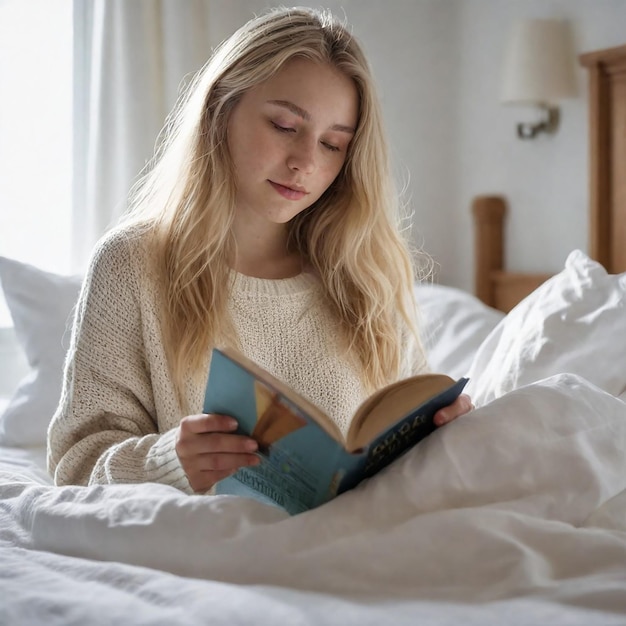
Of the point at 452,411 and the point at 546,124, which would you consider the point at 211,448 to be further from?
the point at 546,124

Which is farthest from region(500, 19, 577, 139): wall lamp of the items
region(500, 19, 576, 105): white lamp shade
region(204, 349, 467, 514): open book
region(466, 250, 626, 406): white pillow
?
region(204, 349, 467, 514): open book

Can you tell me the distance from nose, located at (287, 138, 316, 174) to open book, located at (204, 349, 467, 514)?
45 cm

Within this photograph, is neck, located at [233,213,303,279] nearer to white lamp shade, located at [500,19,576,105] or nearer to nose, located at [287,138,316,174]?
nose, located at [287,138,316,174]

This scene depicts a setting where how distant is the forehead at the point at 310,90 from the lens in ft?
4.07

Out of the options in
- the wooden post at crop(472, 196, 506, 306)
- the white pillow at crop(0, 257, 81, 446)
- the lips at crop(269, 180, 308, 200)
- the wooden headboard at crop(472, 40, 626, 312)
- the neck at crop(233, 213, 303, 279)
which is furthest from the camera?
the wooden post at crop(472, 196, 506, 306)

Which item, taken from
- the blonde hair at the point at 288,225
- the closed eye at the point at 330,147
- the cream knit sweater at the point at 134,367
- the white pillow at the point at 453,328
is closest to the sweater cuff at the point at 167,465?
the cream knit sweater at the point at 134,367

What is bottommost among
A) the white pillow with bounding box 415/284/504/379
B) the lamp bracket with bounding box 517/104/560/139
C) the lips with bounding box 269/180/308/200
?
the white pillow with bounding box 415/284/504/379

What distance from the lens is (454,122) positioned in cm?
269

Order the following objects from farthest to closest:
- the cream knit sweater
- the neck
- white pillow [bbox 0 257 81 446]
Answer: white pillow [bbox 0 257 81 446]
the neck
the cream knit sweater

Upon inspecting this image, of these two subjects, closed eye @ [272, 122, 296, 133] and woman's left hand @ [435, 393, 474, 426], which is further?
closed eye @ [272, 122, 296, 133]

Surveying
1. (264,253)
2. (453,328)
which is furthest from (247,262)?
(453,328)

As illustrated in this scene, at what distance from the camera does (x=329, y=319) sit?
4.62 ft

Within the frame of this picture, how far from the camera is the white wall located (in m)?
2.37

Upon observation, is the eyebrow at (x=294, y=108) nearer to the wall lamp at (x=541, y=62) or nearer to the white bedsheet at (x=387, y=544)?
the white bedsheet at (x=387, y=544)
